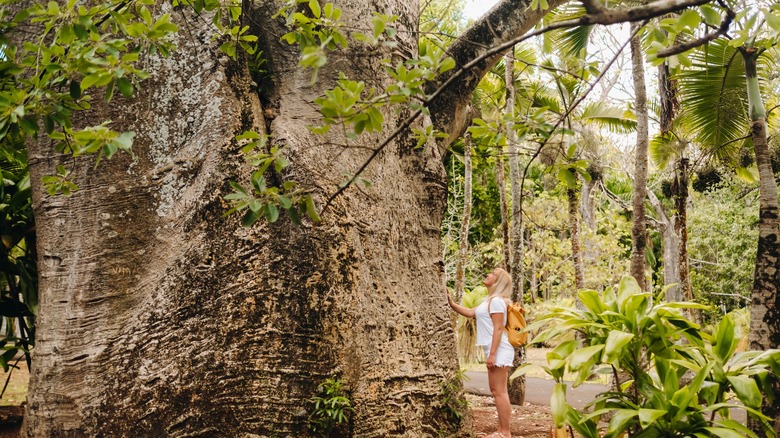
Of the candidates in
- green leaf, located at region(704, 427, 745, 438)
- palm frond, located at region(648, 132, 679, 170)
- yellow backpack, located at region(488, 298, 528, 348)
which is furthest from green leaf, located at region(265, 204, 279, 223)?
palm frond, located at region(648, 132, 679, 170)

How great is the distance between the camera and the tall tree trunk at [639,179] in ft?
22.1

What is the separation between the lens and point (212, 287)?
146 inches

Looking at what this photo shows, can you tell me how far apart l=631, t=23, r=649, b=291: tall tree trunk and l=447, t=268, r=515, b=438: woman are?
1786mm

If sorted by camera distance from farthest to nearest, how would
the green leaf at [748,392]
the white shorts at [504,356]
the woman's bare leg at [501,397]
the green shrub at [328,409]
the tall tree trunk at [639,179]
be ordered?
the tall tree trunk at [639,179] → the white shorts at [504,356] → the woman's bare leg at [501,397] → the green shrub at [328,409] → the green leaf at [748,392]

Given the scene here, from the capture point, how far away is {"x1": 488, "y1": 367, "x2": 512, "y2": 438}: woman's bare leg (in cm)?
536

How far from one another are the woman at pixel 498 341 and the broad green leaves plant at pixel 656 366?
1410 millimetres

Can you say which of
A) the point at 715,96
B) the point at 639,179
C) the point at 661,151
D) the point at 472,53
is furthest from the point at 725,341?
the point at 661,151

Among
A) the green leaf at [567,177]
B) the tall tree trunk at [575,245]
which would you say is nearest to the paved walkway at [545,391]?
the tall tree trunk at [575,245]

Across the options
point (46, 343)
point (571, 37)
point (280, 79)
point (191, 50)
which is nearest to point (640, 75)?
point (571, 37)

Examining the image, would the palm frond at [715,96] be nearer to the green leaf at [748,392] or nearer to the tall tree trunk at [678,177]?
the tall tree trunk at [678,177]

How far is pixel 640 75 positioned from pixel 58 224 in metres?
6.31

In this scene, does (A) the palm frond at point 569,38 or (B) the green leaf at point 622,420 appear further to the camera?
(A) the palm frond at point 569,38

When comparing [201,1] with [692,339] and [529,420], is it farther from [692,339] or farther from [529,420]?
[529,420]

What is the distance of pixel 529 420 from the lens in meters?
7.28
